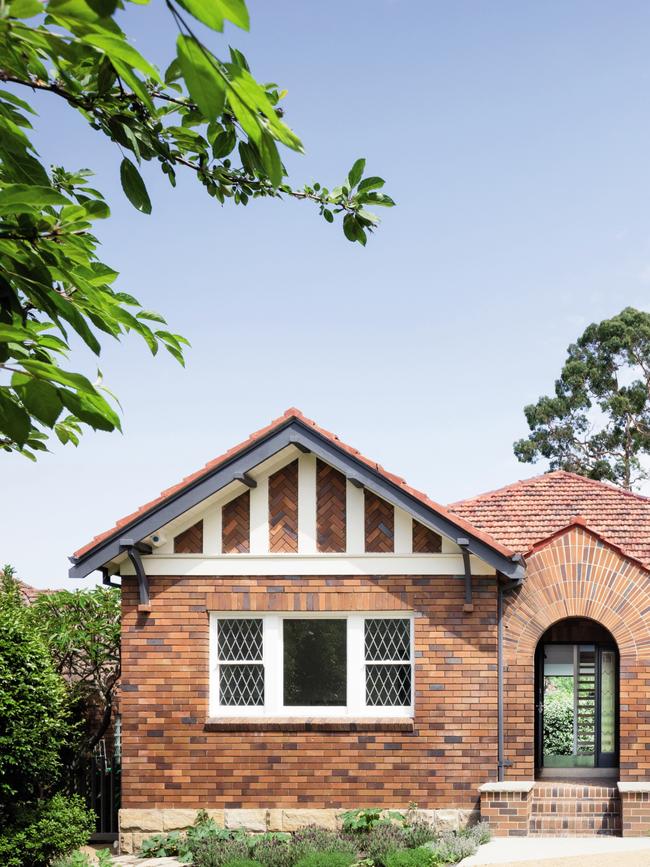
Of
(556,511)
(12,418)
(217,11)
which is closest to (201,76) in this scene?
(217,11)

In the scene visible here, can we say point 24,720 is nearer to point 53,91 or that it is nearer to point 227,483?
point 227,483

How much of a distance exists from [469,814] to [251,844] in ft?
9.67

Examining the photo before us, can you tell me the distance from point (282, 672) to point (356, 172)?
38.4ft

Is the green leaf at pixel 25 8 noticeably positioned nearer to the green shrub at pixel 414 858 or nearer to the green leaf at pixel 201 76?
the green leaf at pixel 201 76

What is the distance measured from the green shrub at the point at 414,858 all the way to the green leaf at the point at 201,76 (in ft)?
37.1

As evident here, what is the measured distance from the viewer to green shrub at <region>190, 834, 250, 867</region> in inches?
504

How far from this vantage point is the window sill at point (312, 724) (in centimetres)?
1430

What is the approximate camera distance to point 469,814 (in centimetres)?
1416

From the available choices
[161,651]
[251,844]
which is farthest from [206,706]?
[251,844]

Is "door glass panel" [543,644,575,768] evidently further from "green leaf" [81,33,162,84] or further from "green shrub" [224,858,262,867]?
"green leaf" [81,33,162,84]

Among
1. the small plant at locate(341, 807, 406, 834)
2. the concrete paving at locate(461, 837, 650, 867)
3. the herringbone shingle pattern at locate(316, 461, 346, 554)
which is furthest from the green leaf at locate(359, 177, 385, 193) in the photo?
the small plant at locate(341, 807, 406, 834)

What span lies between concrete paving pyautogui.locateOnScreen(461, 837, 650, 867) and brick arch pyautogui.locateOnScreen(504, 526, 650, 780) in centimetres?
109

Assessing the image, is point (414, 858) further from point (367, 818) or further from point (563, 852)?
point (367, 818)

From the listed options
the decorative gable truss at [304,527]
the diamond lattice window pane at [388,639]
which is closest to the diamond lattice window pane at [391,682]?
the diamond lattice window pane at [388,639]
